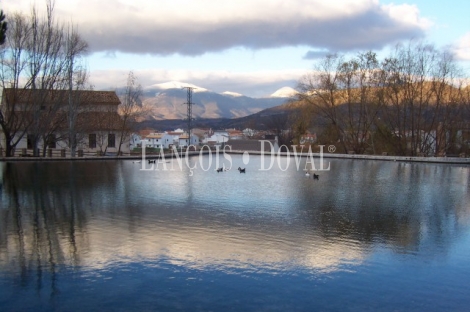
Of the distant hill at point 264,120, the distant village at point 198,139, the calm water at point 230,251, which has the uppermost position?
the distant hill at point 264,120

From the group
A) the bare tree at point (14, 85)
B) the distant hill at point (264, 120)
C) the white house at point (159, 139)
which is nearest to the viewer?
the bare tree at point (14, 85)

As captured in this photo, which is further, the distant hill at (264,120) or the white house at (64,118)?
the distant hill at (264,120)

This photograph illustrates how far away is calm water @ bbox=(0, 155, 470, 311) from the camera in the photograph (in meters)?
6.24

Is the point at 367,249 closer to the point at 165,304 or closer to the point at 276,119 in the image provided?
the point at 165,304

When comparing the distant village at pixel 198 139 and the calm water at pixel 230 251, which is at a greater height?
the distant village at pixel 198 139

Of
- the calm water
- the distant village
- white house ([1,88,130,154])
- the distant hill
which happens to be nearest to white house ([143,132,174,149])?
the distant village

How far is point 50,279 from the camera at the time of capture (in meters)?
6.77

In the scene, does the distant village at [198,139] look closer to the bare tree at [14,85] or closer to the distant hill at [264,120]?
the distant hill at [264,120]

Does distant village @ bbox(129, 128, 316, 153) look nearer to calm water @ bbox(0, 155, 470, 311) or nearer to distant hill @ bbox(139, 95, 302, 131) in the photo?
distant hill @ bbox(139, 95, 302, 131)

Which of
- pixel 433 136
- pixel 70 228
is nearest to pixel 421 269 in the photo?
pixel 70 228

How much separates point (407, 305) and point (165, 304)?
132 inches

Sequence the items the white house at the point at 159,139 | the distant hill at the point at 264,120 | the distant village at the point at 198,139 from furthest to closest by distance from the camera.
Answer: the white house at the point at 159,139
the distant village at the point at 198,139
the distant hill at the point at 264,120

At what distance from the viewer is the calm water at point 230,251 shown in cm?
624

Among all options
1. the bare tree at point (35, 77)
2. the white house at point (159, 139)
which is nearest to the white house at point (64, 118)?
the bare tree at point (35, 77)
